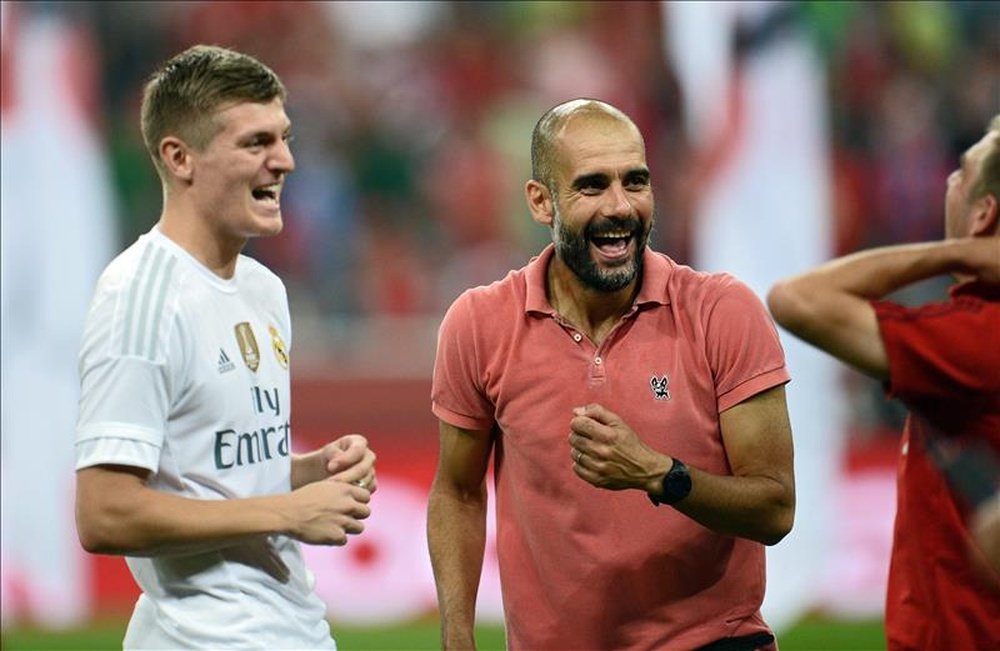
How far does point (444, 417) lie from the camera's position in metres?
3.82

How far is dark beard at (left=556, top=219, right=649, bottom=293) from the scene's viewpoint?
12.0 feet

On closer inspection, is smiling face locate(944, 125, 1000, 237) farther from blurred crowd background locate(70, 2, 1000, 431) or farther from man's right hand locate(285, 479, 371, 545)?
blurred crowd background locate(70, 2, 1000, 431)

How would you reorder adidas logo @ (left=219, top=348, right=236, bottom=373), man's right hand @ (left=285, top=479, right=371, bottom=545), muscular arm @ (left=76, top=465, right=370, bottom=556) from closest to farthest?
muscular arm @ (left=76, top=465, right=370, bottom=556), man's right hand @ (left=285, top=479, right=371, bottom=545), adidas logo @ (left=219, top=348, right=236, bottom=373)

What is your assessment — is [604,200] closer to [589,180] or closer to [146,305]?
[589,180]

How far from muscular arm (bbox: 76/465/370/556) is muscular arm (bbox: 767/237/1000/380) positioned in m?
1.07

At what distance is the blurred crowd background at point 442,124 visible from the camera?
10.3 m

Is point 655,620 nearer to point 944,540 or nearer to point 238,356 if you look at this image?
point 944,540

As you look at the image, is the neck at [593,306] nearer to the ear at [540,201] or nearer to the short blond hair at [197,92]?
the ear at [540,201]

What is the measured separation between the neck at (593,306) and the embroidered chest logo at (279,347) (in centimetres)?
66

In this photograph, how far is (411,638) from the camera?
762 centimetres

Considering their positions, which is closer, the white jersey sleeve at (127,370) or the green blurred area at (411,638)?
the white jersey sleeve at (127,370)

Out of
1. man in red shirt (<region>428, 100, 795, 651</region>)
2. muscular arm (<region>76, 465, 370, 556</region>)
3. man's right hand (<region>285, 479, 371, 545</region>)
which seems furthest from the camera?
man in red shirt (<region>428, 100, 795, 651</region>)

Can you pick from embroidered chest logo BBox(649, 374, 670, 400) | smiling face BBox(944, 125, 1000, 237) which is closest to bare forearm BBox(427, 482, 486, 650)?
embroidered chest logo BBox(649, 374, 670, 400)

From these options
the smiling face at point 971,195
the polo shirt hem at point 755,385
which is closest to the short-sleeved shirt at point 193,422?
the polo shirt hem at point 755,385
